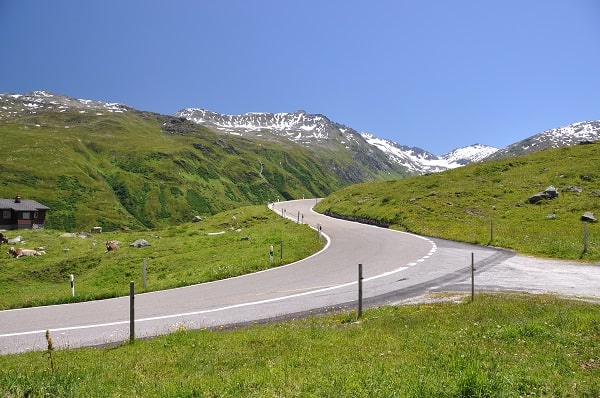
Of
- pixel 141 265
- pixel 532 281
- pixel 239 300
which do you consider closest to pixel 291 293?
pixel 239 300

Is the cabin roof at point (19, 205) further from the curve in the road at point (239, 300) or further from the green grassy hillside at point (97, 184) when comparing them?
the curve in the road at point (239, 300)

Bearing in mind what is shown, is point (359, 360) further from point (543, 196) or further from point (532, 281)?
point (543, 196)

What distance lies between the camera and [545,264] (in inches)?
939

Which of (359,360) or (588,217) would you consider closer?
(359,360)

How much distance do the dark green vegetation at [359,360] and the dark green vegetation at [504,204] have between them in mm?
19263

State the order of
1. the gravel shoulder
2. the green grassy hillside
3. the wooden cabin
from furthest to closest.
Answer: the green grassy hillside
the wooden cabin
the gravel shoulder

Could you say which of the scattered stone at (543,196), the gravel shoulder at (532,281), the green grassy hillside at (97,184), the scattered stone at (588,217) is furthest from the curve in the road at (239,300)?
the green grassy hillside at (97,184)

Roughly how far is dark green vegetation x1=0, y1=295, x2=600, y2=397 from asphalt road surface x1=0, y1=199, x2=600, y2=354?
8.39 ft

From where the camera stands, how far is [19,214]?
3472 inches

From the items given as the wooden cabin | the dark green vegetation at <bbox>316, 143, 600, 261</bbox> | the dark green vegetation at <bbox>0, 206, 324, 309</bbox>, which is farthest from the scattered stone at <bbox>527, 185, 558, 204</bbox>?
the wooden cabin

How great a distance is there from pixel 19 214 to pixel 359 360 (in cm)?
10226

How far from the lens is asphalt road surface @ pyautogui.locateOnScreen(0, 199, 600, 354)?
13.8 meters

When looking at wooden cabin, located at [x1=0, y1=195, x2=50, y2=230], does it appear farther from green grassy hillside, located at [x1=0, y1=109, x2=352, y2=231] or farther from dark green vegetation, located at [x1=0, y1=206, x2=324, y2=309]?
dark green vegetation, located at [x1=0, y1=206, x2=324, y2=309]

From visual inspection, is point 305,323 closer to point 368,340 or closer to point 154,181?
point 368,340
